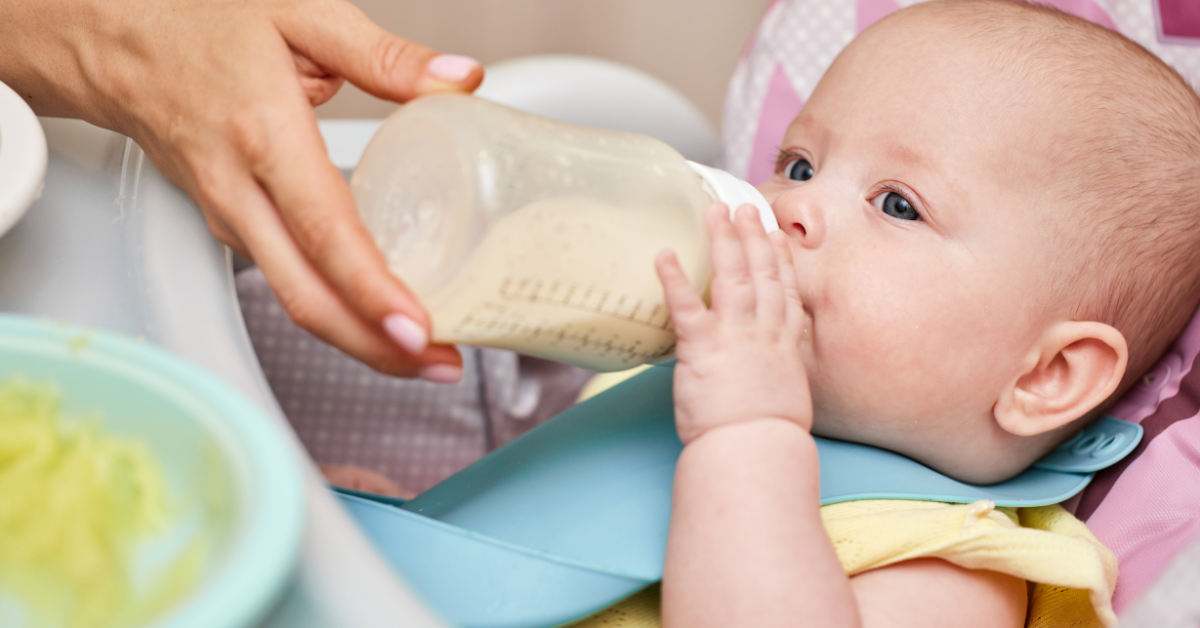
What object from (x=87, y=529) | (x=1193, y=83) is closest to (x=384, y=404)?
(x=87, y=529)

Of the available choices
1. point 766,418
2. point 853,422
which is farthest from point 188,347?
point 853,422

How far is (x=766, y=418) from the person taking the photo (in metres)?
0.56

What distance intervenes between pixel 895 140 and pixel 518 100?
0.47m

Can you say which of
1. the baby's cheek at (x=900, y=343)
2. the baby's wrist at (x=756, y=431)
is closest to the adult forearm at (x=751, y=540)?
the baby's wrist at (x=756, y=431)

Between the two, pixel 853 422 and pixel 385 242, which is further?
pixel 853 422

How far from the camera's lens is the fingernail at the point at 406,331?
45 centimetres

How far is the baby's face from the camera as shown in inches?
25.6

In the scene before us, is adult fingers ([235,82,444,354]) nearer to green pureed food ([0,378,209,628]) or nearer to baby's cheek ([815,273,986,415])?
green pureed food ([0,378,209,628])

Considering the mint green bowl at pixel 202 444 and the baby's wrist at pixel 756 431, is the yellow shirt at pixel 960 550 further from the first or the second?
the mint green bowl at pixel 202 444

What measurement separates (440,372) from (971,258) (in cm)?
41

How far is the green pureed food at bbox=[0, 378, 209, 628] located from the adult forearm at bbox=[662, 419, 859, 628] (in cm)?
31

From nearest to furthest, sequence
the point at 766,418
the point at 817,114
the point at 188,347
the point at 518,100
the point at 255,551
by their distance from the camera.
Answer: the point at 255,551 → the point at 188,347 → the point at 766,418 → the point at 817,114 → the point at 518,100

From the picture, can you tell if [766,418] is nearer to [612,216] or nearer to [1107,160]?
[612,216]

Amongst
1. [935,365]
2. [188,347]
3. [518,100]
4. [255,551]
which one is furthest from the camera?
[518,100]
